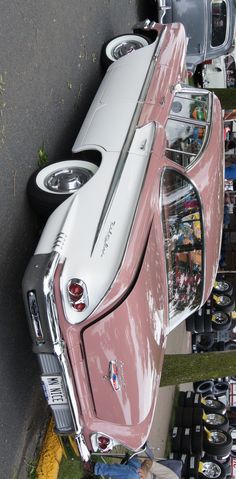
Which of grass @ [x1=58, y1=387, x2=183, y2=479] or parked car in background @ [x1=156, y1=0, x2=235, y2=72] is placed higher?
parked car in background @ [x1=156, y1=0, x2=235, y2=72]

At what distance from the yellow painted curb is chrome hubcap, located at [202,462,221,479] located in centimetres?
375

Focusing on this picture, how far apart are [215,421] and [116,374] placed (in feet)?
20.1

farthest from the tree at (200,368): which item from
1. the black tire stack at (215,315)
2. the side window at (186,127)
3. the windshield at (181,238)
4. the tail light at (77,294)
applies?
the black tire stack at (215,315)

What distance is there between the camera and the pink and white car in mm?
4262

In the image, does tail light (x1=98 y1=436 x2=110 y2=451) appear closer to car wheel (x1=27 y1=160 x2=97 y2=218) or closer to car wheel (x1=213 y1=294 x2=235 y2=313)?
car wheel (x1=27 y1=160 x2=97 y2=218)

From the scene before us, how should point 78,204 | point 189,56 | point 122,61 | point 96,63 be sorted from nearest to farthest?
point 78,204 < point 122,61 < point 96,63 < point 189,56

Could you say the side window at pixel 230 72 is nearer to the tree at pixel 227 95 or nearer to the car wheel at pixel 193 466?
the tree at pixel 227 95

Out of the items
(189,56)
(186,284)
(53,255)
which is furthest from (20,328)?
(189,56)

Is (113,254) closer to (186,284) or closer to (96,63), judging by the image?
(186,284)

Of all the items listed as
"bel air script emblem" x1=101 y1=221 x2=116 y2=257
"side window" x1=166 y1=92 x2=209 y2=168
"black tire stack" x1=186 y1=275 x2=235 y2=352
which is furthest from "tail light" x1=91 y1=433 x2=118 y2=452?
"black tire stack" x1=186 y1=275 x2=235 y2=352

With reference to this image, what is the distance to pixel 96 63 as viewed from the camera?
738 cm

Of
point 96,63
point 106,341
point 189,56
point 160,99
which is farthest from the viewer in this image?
point 189,56

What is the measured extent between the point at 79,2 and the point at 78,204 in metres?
3.12

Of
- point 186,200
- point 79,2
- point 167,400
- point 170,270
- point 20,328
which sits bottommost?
point 167,400
